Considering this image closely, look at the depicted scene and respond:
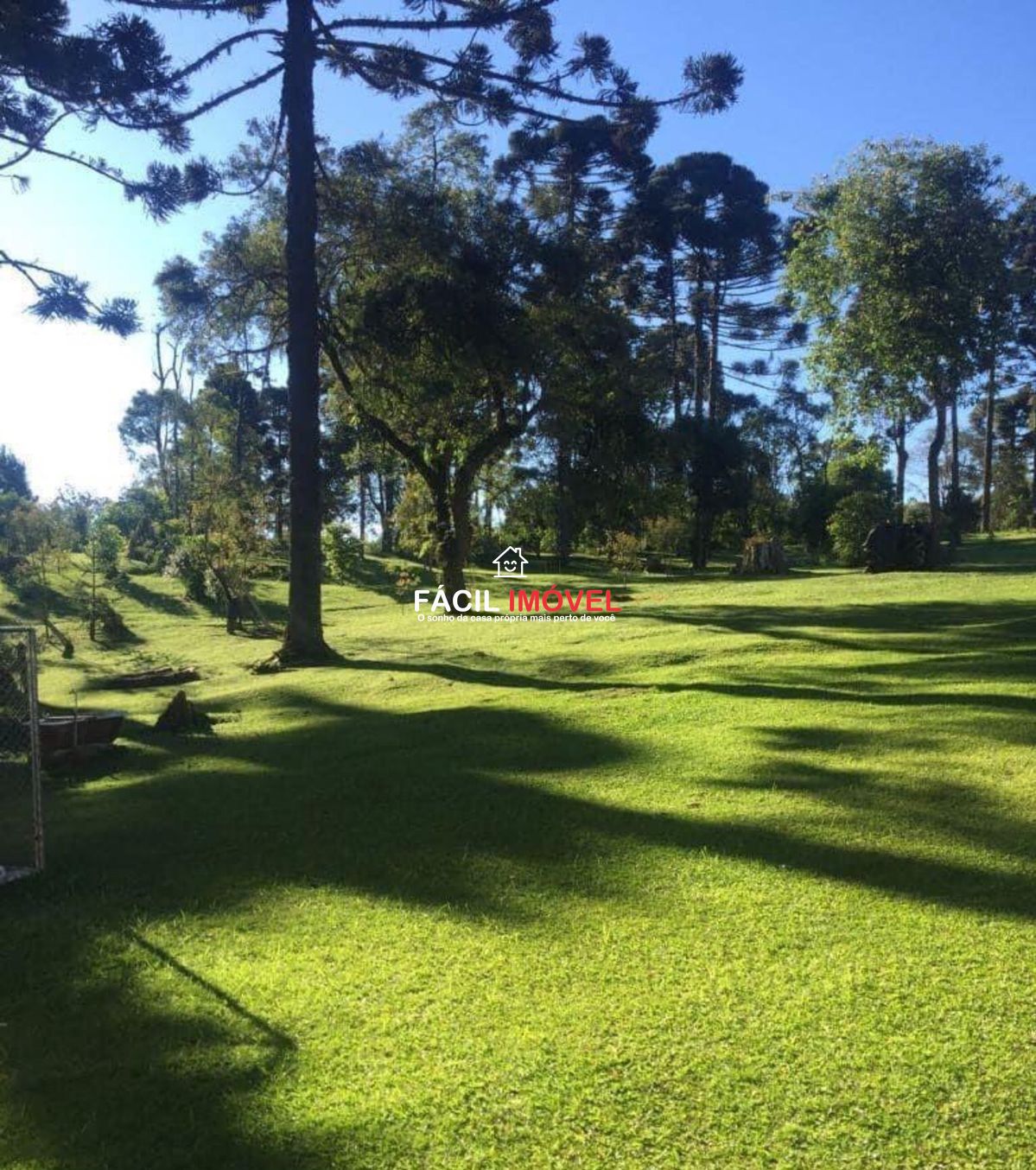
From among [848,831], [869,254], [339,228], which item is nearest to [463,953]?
[848,831]

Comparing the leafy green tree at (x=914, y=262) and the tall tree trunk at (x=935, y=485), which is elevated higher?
the leafy green tree at (x=914, y=262)

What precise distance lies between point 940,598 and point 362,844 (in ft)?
38.9

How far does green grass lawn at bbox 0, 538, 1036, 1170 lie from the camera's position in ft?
8.68

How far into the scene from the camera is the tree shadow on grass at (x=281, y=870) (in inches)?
108

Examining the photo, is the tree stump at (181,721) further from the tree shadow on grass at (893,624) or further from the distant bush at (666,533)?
the distant bush at (666,533)

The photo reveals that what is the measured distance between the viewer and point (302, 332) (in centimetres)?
1302

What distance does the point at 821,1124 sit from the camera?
2592 millimetres

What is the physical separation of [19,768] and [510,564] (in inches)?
828

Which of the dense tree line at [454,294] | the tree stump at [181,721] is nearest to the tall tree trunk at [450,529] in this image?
the dense tree line at [454,294]

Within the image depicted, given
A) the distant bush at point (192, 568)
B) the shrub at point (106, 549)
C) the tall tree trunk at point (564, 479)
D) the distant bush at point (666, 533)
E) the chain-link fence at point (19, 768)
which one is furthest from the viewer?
the distant bush at point (666, 533)

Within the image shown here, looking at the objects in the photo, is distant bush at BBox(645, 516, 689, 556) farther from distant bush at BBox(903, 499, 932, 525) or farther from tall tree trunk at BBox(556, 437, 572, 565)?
distant bush at BBox(903, 499, 932, 525)

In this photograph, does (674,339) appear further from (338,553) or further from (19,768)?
(19,768)

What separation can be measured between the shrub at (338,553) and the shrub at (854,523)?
1392 cm

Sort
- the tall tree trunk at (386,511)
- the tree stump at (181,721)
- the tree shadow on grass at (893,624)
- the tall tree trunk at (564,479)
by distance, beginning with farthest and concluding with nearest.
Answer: the tall tree trunk at (386,511) → the tall tree trunk at (564,479) → the tree shadow on grass at (893,624) → the tree stump at (181,721)
